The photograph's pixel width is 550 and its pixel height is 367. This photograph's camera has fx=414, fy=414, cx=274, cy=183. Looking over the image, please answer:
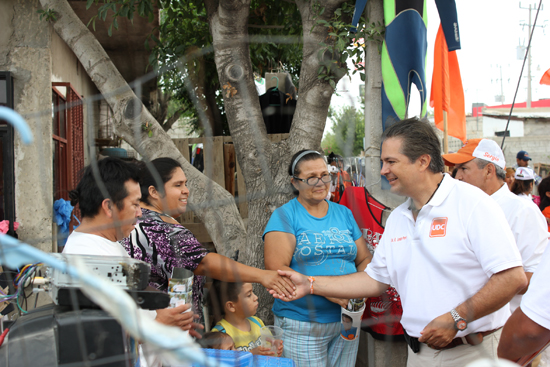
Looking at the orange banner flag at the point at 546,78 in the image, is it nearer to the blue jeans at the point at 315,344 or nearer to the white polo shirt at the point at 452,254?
the white polo shirt at the point at 452,254

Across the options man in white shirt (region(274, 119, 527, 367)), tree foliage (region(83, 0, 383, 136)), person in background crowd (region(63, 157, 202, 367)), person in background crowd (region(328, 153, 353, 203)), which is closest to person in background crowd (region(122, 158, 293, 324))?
person in background crowd (region(63, 157, 202, 367))

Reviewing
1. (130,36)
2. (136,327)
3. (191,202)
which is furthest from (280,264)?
(130,36)

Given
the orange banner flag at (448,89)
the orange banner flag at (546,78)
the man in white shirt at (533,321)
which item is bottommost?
the man in white shirt at (533,321)

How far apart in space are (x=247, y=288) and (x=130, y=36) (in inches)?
158

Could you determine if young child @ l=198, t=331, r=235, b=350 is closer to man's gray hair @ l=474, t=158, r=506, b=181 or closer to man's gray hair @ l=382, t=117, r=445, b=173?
man's gray hair @ l=382, t=117, r=445, b=173

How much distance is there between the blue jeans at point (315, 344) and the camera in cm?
200

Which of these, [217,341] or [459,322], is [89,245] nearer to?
[217,341]

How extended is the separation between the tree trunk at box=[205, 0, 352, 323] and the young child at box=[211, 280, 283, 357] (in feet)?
1.76

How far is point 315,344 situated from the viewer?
2004 millimetres

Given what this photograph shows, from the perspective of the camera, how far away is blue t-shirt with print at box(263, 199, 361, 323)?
202 centimetres

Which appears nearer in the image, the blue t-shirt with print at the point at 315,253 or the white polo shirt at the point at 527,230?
the white polo shirt at the point at 527,230

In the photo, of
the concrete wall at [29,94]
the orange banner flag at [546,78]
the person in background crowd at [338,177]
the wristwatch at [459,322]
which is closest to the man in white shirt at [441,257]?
the wristwatch at [459,322]

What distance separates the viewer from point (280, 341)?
1952mm

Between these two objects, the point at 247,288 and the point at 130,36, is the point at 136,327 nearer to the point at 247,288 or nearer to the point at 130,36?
the point at 247,288
